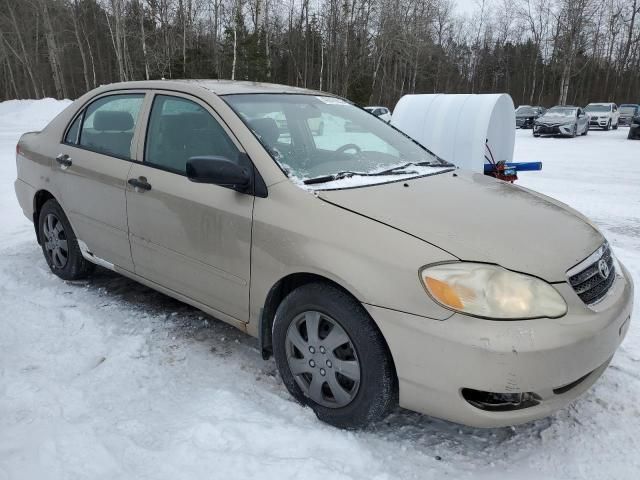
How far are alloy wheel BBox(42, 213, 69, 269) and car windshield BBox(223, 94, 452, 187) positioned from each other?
2.08 m

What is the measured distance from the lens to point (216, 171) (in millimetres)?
2607

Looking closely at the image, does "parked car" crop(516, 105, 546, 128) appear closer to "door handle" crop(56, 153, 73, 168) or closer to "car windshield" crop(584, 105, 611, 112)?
"car windshield" crop(584, 105, 611, 112)

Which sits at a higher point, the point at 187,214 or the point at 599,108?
the point at 599,108

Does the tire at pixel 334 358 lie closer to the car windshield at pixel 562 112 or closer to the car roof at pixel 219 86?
the car roof at pixel 219 86

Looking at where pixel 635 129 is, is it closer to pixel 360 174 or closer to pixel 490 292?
pixel 360 174

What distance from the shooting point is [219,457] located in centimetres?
226

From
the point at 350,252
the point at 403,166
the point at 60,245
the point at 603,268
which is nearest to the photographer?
the point at 350,252

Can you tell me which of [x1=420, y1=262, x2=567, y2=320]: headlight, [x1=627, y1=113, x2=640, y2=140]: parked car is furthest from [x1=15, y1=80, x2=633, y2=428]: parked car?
[x1=627, y1=113, x2=640, y2=140]: parked car

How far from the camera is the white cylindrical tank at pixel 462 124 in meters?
6.18

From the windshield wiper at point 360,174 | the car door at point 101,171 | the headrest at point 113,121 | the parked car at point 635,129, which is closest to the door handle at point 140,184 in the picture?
the car door at point 101,171

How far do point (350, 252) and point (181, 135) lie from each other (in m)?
1.52

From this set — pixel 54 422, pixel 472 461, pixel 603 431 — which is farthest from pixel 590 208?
pixel 54 422

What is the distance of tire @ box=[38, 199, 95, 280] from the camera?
412 centimetres

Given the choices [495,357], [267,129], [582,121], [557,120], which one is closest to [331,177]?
[267,129]
